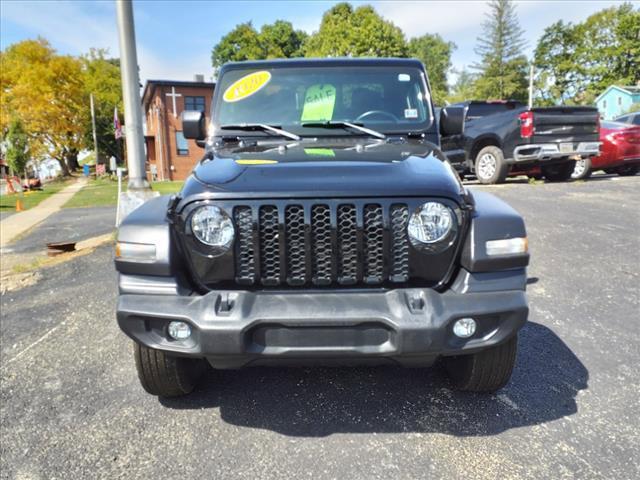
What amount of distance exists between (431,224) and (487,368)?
2.97 feet

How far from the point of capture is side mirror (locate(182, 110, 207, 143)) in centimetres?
348

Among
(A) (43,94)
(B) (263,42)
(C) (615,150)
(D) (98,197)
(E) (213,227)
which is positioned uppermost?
(B) (263,42)

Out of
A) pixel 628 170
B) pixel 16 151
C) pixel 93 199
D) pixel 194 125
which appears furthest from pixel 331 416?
pixel 16 151

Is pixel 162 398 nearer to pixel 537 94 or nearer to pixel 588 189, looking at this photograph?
pixel 588 189

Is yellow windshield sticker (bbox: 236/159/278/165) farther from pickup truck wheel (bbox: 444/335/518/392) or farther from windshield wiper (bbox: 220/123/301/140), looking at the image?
pickup truck wheel (bbox: 444/335/518/392)

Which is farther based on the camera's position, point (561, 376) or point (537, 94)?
point (537, 94)

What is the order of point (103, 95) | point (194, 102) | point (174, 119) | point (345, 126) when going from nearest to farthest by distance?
point (345, 126) → point (174, 119) → point (194, 102) → point (103, 95)

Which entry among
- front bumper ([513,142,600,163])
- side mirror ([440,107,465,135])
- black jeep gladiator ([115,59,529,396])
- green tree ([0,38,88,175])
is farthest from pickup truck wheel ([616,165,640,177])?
green tree ([0,38,88,175])

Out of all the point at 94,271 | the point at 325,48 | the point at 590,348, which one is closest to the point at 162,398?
the point at 590,348

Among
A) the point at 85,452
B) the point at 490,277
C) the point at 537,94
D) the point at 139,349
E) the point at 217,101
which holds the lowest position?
the point at 85,452

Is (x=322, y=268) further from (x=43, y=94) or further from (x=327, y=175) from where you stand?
(x=43, y=94)

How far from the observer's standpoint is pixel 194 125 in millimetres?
3506

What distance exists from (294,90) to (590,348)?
2769 millimetres

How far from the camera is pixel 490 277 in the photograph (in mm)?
2232
